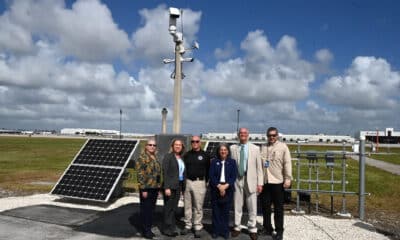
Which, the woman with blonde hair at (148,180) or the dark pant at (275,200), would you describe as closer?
the woman with blonde hair at (148,180)

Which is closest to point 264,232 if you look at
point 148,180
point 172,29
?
point 148,180

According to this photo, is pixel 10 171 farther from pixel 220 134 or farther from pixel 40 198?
pixel 220 134

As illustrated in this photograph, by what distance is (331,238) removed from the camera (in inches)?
291

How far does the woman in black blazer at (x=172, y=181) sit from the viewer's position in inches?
280

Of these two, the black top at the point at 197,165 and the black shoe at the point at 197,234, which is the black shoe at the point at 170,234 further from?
the black top at the point at 197,165

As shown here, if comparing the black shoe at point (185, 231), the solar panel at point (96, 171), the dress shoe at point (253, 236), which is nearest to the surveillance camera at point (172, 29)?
the solar panel at point (96, 171)

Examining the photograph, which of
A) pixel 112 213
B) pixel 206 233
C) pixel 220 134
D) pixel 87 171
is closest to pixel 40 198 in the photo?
pixel 87 171

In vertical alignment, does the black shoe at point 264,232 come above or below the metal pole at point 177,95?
below

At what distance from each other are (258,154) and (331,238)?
7.07 feet

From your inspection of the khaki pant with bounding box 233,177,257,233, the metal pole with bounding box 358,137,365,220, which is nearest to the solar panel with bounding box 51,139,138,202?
the khaki pant with bounding box 233,177,257,233

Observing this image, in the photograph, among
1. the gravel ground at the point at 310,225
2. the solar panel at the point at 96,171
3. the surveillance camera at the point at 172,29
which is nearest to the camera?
the gravel ground at the point at 310,225

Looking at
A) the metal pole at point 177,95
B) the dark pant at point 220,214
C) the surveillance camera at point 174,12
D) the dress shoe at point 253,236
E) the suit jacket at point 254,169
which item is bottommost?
the dress shoe at point 253,236

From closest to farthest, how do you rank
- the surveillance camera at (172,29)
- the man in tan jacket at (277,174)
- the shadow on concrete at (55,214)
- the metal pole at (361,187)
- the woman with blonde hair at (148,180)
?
the woman with blonde hair at (148,180)
the man in tan jacket at (277,174)
the shadow on concrete at (55,214)
the metal pole at (361,187)
the surveillance camera at (172,29)

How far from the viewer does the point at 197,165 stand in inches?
281
